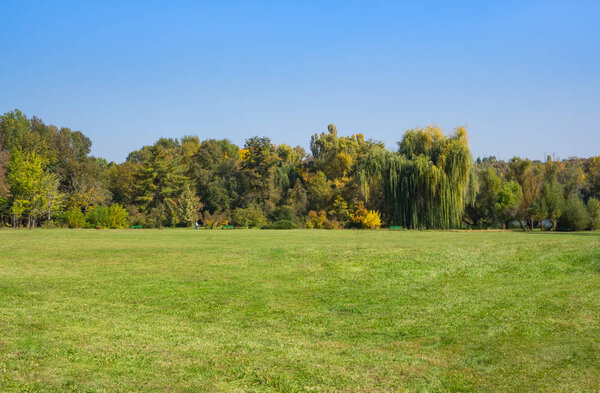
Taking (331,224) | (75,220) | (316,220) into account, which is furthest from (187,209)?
(331,224)

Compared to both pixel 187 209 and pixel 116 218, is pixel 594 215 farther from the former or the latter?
pixel 116 218

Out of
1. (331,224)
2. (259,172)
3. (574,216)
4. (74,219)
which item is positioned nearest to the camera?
(574,216)

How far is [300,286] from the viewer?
1162 cm

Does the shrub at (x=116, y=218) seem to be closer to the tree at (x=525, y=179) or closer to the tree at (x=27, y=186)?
the tree at (x=27, y=186)

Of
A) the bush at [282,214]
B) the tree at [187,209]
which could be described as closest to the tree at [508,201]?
the bush at [282,214]

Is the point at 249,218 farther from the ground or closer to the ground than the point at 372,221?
farther from the ground

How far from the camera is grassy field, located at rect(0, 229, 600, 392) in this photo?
5.07 m

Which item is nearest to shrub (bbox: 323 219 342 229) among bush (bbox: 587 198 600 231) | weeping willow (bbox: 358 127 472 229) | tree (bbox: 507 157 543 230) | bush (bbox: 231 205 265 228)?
weeping willow (bbox: 358 127 472 229)

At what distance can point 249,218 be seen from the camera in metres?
46.8

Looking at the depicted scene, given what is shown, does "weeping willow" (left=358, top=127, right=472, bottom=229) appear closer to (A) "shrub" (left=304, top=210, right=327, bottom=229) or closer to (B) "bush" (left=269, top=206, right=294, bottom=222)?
(A) "shrub" (left=304, top=210, right=327, bottom=229)

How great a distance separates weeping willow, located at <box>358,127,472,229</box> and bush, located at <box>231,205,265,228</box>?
12.3 metres

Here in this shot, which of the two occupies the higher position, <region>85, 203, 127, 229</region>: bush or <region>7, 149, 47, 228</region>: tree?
<region>7, 149, 47, 228</region>: tree

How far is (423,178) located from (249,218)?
60.9 ft

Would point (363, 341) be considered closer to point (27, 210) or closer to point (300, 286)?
point (300, 286)
